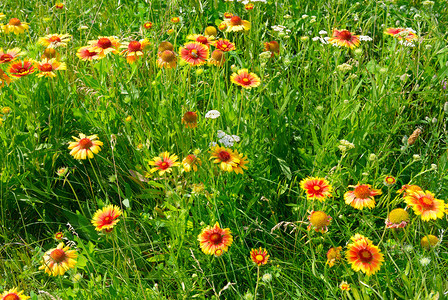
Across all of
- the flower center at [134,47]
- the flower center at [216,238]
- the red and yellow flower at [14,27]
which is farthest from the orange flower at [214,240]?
the red and yellow flower at [14,27]

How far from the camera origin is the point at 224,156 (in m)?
1.61

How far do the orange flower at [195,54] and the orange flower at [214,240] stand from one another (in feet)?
2.53

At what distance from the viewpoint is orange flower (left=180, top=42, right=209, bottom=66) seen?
193 centimetres

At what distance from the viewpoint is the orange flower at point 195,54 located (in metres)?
1.93

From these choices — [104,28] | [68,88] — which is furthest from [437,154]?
[104,28]

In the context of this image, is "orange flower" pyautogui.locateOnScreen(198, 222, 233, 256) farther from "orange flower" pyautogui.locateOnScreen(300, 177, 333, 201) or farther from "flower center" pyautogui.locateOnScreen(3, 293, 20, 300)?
"flower center" pyautogui.locateOnScreen(3, 293, 20, 300)

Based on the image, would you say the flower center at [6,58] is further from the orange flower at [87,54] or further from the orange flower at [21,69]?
the orange flower at [87,54]

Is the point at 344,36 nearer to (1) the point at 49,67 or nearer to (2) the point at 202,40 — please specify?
(2) the point at 202,40

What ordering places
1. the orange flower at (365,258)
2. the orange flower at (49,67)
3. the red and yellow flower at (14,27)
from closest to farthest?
the orange flower at (365,258) < the orange flower at (49,67) < the red and yellow flower at (14,27)

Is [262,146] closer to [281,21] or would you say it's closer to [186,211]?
[186,211]

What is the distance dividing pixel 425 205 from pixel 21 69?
1.73 m

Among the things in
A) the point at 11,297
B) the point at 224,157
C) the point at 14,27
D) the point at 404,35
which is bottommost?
the point at 11,297

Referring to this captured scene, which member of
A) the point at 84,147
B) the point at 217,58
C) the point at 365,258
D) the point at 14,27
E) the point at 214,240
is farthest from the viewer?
the point at 14,27

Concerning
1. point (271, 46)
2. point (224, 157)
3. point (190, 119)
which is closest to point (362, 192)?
point (224, 157)
